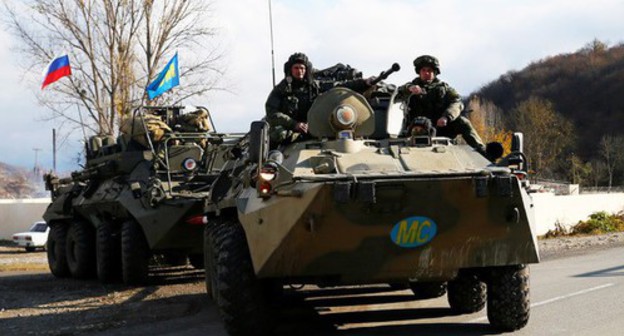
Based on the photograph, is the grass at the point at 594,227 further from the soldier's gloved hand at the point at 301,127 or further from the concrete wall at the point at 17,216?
the concrete wall at the point at 17,216

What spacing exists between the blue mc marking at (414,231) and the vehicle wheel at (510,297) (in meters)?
0.94

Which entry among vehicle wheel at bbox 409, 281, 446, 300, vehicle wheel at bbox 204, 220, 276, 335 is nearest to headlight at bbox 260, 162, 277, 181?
vehicle wheel at bbox 204, 220, 276, 335

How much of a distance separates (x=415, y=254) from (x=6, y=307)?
237 inches

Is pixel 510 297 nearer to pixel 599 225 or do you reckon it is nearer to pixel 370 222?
pixel 370 222

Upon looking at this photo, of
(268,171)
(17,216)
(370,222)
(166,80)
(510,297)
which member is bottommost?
(510,297)

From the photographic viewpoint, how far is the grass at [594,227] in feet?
74.4

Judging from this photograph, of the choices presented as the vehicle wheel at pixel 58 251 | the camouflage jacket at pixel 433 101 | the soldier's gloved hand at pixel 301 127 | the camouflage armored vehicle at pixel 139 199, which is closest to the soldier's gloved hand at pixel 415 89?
the camouflage jacket at pixel 433 101

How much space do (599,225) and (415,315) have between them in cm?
1677

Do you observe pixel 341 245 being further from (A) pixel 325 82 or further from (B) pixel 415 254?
(A) pixel 325 82

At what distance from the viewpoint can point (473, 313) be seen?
8.72m

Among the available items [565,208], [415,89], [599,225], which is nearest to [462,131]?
[415,89]

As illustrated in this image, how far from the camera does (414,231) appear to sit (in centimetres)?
676

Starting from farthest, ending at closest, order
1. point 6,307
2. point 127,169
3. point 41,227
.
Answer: point 41,227 < point 127,169 < point 6,307

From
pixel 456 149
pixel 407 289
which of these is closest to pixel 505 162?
pixel 456 149
